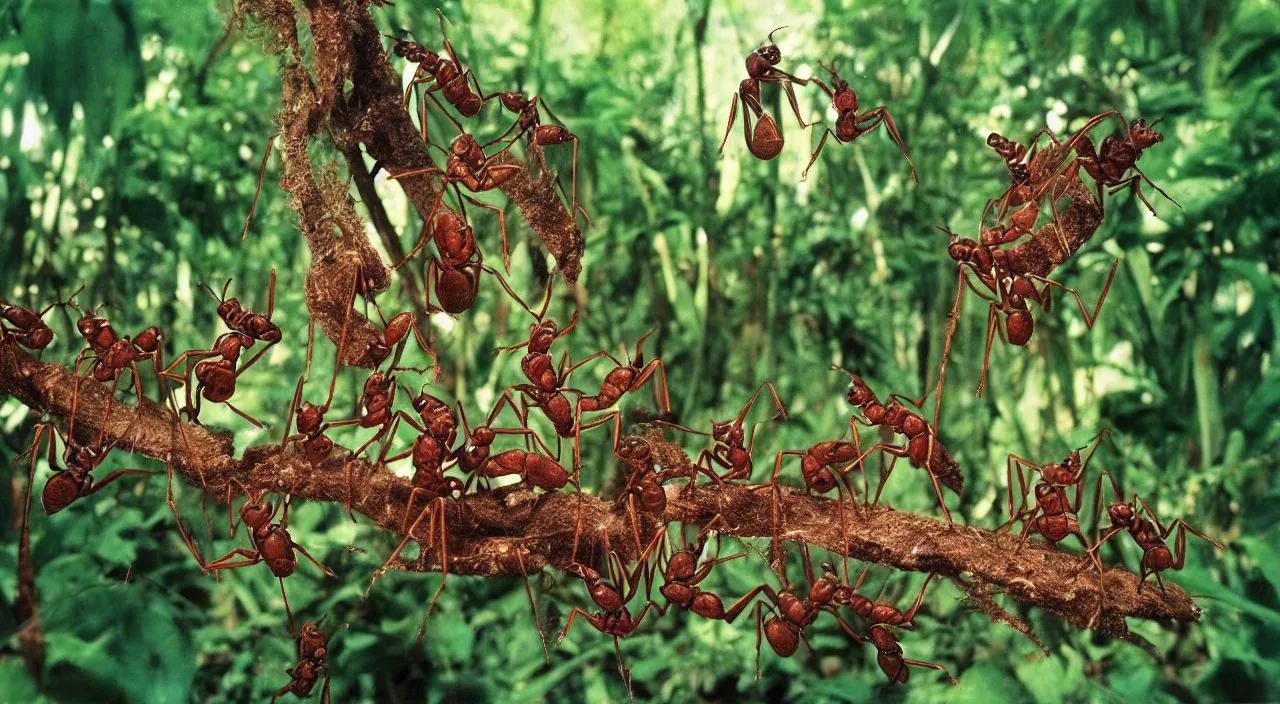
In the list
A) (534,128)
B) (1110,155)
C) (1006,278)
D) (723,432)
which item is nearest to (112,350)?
(534,128)

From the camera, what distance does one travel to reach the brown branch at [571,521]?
0.98 meters

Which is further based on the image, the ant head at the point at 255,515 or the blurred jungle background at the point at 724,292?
the blurred jungle background at the point at 724,292

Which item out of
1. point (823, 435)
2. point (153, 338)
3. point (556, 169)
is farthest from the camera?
point (823, 435)

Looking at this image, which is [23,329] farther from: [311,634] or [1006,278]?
[1006,278]

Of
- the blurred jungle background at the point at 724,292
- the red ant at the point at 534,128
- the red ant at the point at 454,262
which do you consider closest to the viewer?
the red ant at the point at 454,262

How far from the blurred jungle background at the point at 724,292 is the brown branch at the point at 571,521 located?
0.28m

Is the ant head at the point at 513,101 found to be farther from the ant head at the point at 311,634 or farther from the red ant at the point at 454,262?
the ant head at the point at 311,634

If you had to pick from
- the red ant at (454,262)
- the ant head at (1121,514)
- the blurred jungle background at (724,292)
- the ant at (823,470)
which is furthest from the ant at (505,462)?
the ant head at (1121,514)

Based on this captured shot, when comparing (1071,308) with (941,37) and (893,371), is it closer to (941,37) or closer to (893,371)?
(893,371)

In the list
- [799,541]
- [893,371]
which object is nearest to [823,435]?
[893,371]

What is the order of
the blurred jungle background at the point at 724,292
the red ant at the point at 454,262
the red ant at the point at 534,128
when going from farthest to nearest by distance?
the blurred jungle background at the point at 724,292
the red ant at the point at 534,128
the red ant at the point at 454,262

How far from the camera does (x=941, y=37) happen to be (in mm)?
1313

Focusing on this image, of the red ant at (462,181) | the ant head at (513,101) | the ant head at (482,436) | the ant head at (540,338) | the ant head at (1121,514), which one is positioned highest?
the ant head at (513,101)

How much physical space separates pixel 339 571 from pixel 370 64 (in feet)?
2.18
